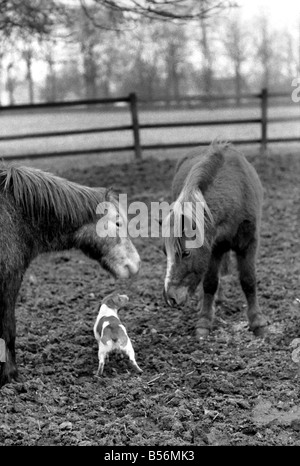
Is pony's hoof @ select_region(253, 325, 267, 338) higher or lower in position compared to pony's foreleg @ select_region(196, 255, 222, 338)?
lower

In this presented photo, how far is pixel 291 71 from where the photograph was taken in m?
36.0

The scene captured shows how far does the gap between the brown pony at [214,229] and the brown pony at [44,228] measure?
17.0 inches

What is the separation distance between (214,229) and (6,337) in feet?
6.14

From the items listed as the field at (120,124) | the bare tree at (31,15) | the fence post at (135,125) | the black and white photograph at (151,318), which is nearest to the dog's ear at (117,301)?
the black and white photograph at (151,318)

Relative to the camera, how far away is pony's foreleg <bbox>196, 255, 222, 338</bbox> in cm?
574

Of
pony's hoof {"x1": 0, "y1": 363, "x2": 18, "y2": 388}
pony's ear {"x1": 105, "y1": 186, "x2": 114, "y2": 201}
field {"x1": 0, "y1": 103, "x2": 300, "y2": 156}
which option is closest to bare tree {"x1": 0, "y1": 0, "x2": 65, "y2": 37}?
pony's ear {"x1": 105, "y1": 186, "x2": 114, "y2": 201}

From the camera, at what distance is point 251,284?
5758 mm

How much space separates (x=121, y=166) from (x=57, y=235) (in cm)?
809

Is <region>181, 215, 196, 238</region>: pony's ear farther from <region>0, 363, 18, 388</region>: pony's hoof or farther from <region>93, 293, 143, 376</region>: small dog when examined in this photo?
<region>0, 363, 18, 388</region>: pony's hoof

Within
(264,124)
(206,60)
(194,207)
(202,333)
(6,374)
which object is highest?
(206,60)

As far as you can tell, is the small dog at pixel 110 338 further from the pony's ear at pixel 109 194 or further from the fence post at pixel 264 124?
the fence post at pixel 264 124

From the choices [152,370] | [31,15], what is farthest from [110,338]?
[31,15]

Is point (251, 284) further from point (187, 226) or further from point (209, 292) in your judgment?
point (187, 226)

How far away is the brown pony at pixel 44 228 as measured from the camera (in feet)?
15.0
